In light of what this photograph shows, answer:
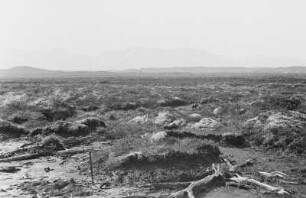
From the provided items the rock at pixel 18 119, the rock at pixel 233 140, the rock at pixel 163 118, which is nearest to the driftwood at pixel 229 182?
the rock at pixel 233 140

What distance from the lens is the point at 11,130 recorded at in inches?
1072

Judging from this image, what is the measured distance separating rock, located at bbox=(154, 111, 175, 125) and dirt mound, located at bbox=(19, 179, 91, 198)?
13.5m

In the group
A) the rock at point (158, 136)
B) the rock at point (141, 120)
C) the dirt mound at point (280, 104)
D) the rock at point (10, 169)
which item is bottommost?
the rock at point (10, 169)

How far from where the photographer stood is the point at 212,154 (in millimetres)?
18453

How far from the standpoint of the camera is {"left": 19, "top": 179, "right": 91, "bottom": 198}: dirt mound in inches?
556

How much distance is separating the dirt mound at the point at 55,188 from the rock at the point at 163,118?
13511mm

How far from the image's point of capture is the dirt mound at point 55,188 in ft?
46.3

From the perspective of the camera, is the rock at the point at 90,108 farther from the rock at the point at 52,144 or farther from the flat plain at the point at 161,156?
the rock at the point at 52,144

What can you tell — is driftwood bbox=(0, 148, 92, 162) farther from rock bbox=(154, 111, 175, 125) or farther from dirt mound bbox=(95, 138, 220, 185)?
rock bbox=(154, 111, 175, 125)

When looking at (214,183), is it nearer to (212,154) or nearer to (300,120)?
(212,154)

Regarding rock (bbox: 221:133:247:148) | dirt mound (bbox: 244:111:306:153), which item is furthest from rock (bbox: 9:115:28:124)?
dirt mound (bbox: 244:111:306:153)

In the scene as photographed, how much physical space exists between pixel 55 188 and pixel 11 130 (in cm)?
1402

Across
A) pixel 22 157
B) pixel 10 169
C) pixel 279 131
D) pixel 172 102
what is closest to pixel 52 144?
pixel 22 157

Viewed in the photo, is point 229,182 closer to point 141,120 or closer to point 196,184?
point 196,184
